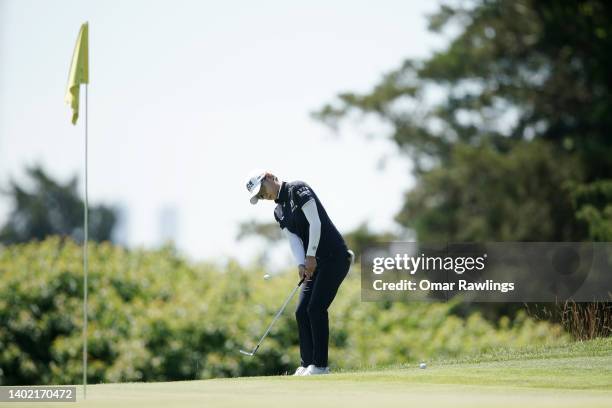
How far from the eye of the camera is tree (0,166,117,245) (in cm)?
6284

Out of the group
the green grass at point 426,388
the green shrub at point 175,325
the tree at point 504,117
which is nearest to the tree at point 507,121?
the tree at point 504,117

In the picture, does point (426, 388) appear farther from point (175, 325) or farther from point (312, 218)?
point (175, 325)

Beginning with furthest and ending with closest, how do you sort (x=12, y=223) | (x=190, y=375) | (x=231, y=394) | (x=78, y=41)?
(x=12, y=223), (x=190, y=375), (x=78, y=41), (x=231, y=394)

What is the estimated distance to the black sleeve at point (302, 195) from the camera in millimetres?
10430

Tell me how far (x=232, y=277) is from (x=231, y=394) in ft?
30.9

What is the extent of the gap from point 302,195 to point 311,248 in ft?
1.67

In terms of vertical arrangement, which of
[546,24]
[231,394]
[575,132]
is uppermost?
[546,24]

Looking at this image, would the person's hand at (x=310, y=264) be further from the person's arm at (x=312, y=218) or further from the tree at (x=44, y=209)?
the tree at (x=44, y=209)

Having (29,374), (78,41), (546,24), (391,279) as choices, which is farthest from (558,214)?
(78,41)

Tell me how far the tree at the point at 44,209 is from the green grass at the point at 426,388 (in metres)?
52.7

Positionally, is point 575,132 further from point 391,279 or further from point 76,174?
point 76,174

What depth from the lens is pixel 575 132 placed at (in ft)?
93.2

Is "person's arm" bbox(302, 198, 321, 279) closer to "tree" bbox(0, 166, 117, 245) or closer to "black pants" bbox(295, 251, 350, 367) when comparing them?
"black pants" bbox(295, 251, 350, 367)

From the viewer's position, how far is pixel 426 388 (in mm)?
9461
